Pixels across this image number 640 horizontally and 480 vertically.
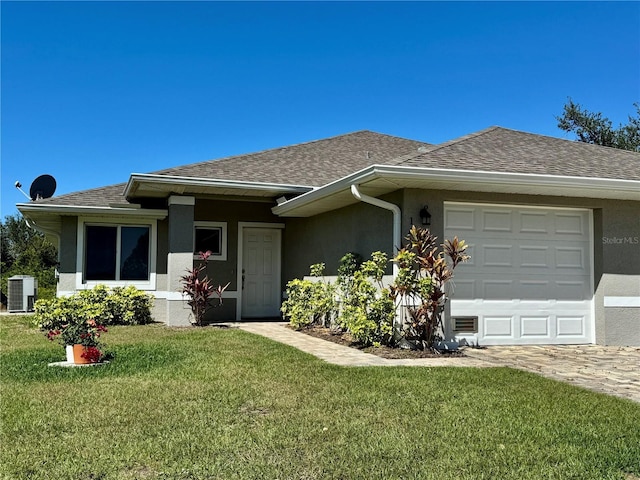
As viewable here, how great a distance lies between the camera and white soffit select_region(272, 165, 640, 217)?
303 inches

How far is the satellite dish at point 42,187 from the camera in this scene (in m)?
13.8

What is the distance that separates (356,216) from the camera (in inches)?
406

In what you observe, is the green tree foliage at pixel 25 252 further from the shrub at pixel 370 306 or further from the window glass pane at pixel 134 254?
the shrub at pixel 370 306

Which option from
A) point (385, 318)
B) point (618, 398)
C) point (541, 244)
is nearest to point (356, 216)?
point (385, 318)

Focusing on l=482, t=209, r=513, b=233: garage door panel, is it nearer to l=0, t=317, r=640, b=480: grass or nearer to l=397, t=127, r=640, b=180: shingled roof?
l=397, t=127, r=640, b=180: shingled roof

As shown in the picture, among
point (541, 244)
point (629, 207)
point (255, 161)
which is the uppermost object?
point (255, 161)

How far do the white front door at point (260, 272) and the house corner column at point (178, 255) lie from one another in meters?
1.98

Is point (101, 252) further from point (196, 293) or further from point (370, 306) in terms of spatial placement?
point (370, 306)

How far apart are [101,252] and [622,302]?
1072 cm

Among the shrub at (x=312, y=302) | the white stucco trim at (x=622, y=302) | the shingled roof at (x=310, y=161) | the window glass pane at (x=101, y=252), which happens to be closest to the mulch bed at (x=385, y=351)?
the shrub at (x=312, y=302)

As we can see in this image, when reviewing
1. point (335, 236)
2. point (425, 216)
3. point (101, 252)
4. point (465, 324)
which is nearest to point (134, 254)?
point (101, 252)

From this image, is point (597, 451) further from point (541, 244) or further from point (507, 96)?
point (507, 96)

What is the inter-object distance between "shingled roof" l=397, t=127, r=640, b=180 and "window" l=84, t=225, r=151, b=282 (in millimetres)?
7406

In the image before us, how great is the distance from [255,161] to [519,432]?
10066mm
